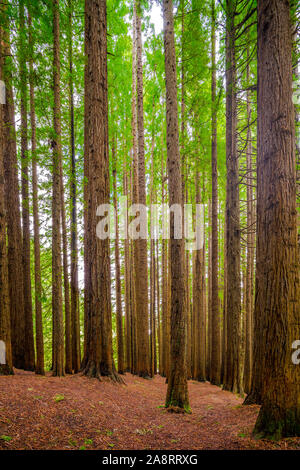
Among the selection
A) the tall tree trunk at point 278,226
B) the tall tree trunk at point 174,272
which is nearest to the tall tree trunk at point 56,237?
the tall tree trunk at point 174,272

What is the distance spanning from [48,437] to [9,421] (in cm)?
52

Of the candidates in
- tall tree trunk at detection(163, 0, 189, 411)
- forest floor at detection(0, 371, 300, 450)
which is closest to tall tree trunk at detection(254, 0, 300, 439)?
forest floor at detection(0, 371, 300, 450)

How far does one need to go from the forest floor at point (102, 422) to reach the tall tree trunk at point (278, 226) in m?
0.36

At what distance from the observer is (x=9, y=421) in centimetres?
305

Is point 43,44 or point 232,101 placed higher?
point 43,44

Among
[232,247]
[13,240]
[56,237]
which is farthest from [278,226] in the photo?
[13,240]

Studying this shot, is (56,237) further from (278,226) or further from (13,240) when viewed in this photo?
(278,226)

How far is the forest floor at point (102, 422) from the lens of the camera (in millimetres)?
2949

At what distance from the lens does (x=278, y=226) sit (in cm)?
318

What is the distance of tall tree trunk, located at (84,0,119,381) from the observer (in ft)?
20.2

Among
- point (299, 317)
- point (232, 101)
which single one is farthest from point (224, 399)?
point (232, 101)
